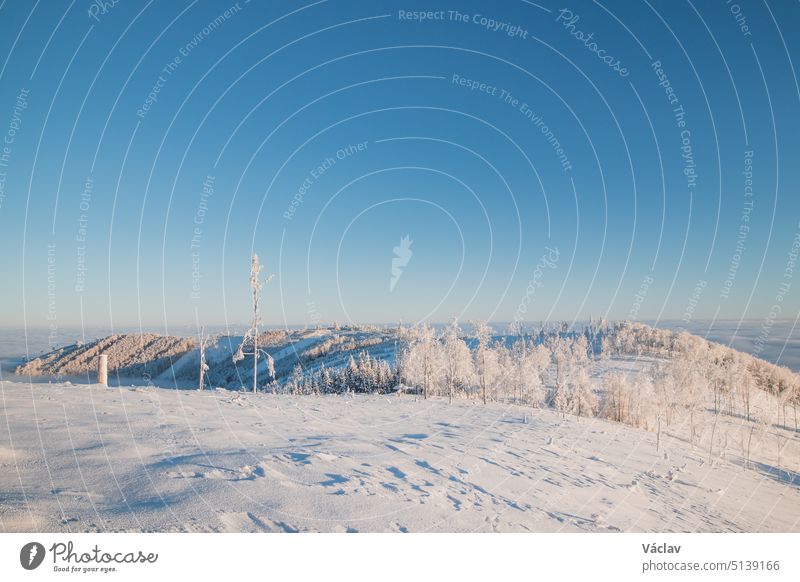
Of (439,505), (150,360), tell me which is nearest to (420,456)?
(439,505)

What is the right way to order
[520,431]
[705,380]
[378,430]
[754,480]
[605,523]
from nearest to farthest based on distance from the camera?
[605,523]
[378,430]
[520,431]
[754,480]
[705,380]

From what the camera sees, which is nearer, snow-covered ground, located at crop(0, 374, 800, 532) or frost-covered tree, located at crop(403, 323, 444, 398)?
snow-covered ground, located at crop(0, 374, 800, 532)

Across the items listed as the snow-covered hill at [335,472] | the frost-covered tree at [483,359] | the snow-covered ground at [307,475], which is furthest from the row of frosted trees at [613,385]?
the snow-covered ground at [307,475]

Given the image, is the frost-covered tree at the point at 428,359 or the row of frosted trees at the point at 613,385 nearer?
the row of frosted trees at the point at 613,385

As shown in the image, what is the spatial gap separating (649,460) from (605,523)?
42.6 ft

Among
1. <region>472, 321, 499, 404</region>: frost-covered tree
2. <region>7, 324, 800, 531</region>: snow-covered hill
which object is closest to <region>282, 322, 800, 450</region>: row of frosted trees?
<region>472, 321, 499, 404</region>: frost-covered tree

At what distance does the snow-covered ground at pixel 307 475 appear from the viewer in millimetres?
6094

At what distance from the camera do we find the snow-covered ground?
6094mm

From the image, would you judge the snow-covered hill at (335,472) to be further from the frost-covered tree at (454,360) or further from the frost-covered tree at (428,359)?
the frost-covered tree at (428,359)

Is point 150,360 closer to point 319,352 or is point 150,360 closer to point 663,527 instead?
point 319,352

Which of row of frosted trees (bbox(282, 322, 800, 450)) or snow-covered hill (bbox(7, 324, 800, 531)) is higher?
snow-covered hill (bbox(7, 324, 800, 531))

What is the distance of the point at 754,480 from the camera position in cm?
2209

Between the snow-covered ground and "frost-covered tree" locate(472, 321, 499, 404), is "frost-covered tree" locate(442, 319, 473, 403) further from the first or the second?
the snow-covered ground

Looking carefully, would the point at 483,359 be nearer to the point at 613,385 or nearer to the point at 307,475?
the point at 613,385
